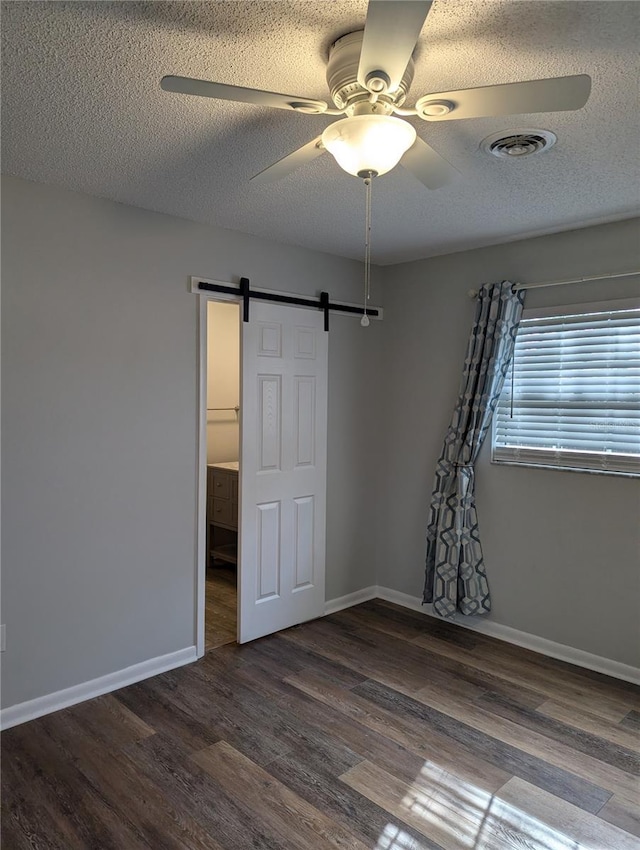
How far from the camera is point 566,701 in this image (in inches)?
114

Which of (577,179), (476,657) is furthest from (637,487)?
(577,179)

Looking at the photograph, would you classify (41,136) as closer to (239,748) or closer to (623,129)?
(623,129)

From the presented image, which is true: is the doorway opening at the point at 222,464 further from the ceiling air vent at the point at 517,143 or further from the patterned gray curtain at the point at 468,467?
the ceiling air vent at the point at 517,143

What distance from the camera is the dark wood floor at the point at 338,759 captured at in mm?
2018

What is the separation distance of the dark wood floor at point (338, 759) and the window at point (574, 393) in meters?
1.20

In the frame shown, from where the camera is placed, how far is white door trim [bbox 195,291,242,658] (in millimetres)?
3268

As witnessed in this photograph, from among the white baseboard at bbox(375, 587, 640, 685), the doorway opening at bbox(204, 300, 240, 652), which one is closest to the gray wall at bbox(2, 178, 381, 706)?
the doorway opening at bbox(204, 300, 240, 652)

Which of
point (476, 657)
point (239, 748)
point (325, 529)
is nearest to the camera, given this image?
point (239, 748)

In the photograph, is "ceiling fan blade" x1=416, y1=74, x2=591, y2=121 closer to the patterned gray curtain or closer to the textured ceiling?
the textured ceiling

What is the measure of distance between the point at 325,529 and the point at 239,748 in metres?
1.72

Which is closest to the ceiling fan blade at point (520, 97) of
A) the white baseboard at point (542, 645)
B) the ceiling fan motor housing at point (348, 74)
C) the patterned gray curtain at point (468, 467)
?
the ceiling fan motor housing at point (348, 74)

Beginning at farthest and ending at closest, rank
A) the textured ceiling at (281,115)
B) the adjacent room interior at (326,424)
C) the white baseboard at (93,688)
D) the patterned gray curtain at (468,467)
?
the patterned gray curtain at (468,467) → the white baseboard at (93,688) → the adjacent room interior at (326,424) → the textured ceiling at (281,115)

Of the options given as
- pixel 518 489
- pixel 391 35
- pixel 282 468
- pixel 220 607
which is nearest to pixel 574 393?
pixel 518 489

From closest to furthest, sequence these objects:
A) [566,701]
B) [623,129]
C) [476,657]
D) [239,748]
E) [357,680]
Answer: [623,129] → [239,748] → [566,701] → [357,680] → [476,657]
